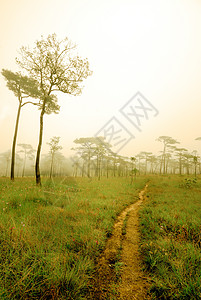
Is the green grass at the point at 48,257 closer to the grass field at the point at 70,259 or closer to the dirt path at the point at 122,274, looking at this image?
the grass field at the point at 70,259

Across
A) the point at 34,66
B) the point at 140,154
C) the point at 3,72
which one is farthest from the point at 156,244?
the point at 140,154

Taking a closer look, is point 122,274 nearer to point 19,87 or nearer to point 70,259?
point 70,259

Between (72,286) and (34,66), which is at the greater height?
(34,66)

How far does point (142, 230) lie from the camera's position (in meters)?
4.18

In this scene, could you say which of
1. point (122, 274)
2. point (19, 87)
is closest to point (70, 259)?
point (122, 274)

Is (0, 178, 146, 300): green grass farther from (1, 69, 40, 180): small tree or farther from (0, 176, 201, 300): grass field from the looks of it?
(1, 69, 40, 180): small tree

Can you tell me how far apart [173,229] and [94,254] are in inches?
114

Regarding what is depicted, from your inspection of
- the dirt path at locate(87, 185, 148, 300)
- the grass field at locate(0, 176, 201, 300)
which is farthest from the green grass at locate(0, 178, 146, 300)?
the dirt path at locate(87, 185, 148, 300)

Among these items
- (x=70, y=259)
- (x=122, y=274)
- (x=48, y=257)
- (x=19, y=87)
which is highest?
(x=19, y=87)

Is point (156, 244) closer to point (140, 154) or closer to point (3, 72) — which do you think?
point (3, 72)

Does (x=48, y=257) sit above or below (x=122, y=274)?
above

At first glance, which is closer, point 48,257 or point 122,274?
point 48,257

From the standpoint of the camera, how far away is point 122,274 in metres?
2.36

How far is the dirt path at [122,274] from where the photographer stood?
1.96 meters
